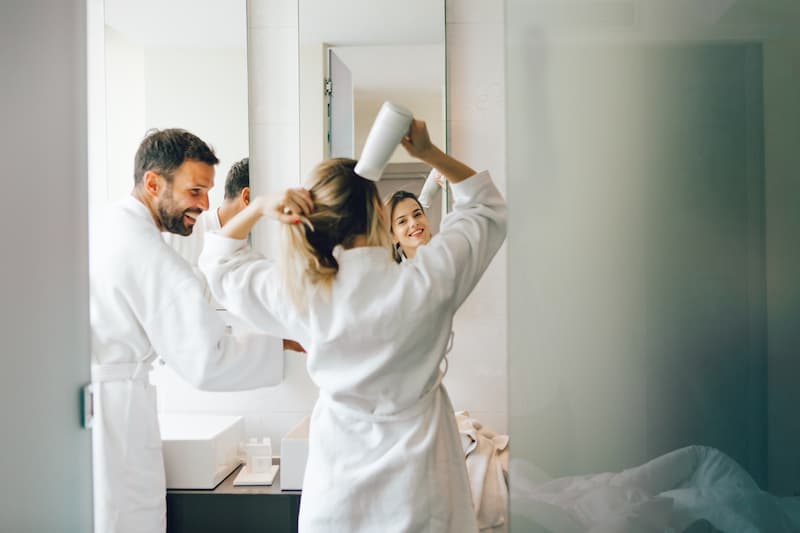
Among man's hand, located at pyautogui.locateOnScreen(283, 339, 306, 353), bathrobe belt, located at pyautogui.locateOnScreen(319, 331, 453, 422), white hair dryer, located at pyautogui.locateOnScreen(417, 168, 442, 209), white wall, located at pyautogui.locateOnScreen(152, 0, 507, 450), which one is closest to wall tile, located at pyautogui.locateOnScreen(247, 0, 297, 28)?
white wall, located at pyautogui.locateOnScreen(152, 0, 507, 450)

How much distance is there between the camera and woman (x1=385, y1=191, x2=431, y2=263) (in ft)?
3.16

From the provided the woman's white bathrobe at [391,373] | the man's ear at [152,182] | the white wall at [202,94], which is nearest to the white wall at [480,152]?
the woman's white bathrobe at [391,373]

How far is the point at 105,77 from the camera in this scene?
1.46 metres

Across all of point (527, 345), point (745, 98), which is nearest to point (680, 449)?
point (527, 345)

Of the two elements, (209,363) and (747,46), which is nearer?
(747,46)

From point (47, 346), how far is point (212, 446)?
2.29 ft

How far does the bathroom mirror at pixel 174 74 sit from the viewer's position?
4.73 ft

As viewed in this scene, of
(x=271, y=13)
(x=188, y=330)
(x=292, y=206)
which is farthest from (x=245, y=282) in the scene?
(x=271, y=13)

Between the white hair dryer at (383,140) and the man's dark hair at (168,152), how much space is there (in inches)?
24.6

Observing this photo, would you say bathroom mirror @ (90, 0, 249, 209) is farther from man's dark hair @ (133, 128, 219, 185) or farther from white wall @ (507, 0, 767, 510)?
white wall @ (507, 0, 767, 510)

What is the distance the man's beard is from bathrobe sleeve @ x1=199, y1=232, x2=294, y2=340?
23 cm

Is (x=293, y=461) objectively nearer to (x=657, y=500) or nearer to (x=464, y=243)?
(x=464, y=243)

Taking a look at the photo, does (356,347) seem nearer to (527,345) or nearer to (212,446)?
(527,345)

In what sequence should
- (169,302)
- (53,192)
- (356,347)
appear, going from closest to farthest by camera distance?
(53,192) → (356,347) → (169,302)
